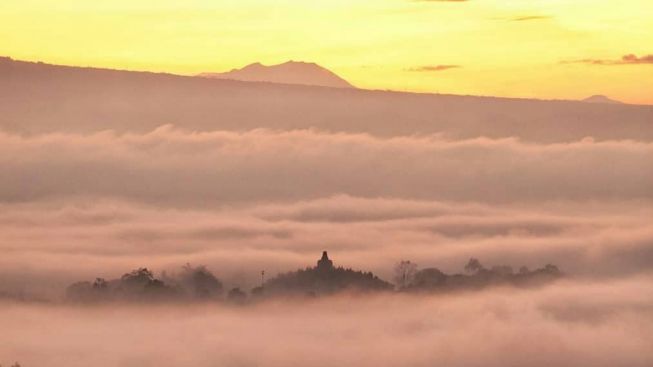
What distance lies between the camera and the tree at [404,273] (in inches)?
2813

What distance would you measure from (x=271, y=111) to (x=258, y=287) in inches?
2328

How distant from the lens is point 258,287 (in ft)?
233

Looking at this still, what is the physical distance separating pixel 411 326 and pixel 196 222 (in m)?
35.4

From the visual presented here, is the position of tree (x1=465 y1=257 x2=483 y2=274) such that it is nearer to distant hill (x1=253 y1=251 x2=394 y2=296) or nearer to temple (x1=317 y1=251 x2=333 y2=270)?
temple (x1=317 y1=251 x2=333 y2=270)

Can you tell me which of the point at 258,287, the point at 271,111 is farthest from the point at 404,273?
the point at 271,111

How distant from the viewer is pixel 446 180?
11600 cm

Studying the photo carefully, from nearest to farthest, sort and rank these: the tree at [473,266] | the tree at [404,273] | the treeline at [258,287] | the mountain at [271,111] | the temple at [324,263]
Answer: the treeline at [258,287] < the tree at [404,273] < the temple at [324,263] < the tree at [473,266] < the mountain at [271,111]

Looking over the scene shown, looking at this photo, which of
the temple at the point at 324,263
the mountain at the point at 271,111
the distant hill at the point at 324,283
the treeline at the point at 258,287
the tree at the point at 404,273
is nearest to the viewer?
the treeline at the point at 258,287

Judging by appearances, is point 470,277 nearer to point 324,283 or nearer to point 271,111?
point 324,283

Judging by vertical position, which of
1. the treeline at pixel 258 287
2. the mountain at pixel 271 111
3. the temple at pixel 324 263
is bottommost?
the treeline at pixel 258 287

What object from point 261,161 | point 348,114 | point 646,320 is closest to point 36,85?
point 261,161

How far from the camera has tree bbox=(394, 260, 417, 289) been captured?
7146 centimetres

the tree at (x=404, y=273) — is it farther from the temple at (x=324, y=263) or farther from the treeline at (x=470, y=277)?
the temple at (x=324, y=263)

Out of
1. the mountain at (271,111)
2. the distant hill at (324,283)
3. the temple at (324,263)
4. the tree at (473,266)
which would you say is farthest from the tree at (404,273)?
the mountain at (271,111)
